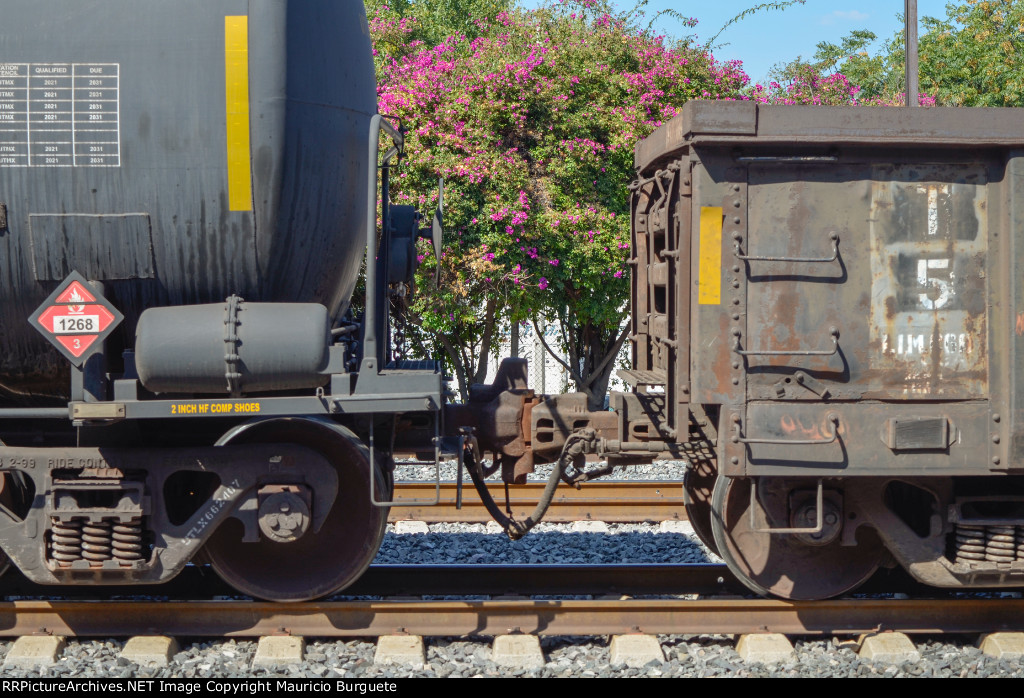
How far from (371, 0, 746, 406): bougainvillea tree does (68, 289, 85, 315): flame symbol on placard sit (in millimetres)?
7432

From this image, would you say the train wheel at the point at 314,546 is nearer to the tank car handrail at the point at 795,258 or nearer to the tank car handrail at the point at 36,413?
the tank car handrail at the point at 36,413

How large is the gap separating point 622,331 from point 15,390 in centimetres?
1048

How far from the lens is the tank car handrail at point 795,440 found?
457cm

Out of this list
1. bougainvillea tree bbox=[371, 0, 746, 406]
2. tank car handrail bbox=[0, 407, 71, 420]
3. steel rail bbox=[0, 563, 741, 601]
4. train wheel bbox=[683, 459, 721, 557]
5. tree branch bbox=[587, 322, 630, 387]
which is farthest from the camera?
tree branch bbox=[587, 322, 630, 387]

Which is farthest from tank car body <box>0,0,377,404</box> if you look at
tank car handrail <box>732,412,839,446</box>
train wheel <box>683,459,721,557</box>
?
train wheel <box>683,459,721,557</box>

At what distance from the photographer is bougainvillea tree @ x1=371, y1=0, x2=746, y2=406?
12.2 metres

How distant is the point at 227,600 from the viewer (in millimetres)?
5242

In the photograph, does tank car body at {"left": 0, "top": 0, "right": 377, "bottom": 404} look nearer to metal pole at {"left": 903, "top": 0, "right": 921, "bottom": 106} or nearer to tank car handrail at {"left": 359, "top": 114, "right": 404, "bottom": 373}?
tank car handrail at {"left": 359, "top": 114, "right": 404, "bottom": 373}

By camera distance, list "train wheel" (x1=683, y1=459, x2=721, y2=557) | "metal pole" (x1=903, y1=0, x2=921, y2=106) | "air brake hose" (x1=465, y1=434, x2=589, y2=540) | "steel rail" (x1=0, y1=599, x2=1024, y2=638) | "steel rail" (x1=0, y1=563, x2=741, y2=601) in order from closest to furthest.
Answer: "steel rail" (x1=0, y1=599, x2=1024, y2=638)
"air brake hose" (x1=465, y1=434, x2=589, y2=540)
"train wheel" (x1=683, y1=459, x2=721, y2=557)
"steel rail" (x1=0, y1=563, x2=741, y2=601)
"metal pole" (x1=903, y1=0, x2=921, y2=106)

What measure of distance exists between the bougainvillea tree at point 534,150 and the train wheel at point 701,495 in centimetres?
641

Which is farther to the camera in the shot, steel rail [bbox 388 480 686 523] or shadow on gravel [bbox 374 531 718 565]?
steel rail [bbox 388 480 686 523]

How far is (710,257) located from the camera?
181 inches

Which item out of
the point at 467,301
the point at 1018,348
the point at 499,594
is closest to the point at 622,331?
the point at 467,301
